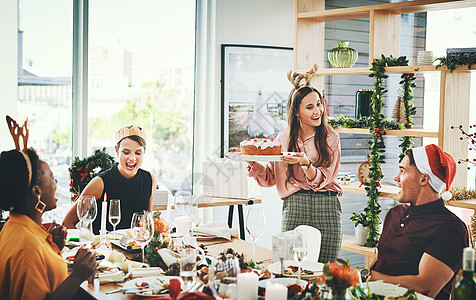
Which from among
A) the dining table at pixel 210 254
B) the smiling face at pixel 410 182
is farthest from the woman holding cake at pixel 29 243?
Answer: the smiling face at pixel 410 182

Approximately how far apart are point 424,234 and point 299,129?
136 cm

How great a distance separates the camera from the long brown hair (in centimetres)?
339

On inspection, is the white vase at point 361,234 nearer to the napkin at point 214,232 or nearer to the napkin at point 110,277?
the napkin at point 214,232

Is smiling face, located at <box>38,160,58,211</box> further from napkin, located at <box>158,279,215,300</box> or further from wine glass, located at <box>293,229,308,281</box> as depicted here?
wine glass, located at <box>293,229,308,281</box>

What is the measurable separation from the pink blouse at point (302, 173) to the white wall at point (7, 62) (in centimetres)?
183

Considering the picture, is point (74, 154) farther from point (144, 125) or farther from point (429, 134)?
point (429, 134)

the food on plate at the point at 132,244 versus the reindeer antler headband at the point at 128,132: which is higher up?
the reindeer antler headband at the point at 128,132

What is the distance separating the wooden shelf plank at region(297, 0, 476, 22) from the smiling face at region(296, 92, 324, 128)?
0.93 metres

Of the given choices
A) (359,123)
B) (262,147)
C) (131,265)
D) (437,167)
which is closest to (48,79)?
(262,147)

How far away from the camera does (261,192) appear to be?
4.95 metres

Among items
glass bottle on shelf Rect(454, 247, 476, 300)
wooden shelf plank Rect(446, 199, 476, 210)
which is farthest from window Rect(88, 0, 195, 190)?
glass bottle on shelf Rect(454, 247, 476, 300)

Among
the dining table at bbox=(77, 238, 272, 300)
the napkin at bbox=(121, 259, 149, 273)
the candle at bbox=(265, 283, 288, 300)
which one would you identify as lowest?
the dining table at bbox=(77, 238, 272, 300)

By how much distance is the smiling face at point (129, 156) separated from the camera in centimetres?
320

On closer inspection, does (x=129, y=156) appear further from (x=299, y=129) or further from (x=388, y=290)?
(x=388, y=290)
